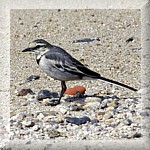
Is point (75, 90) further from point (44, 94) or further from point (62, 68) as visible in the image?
point (62, 68)

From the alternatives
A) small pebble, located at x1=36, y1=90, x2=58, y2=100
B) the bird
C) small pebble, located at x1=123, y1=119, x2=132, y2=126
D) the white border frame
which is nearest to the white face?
the bird

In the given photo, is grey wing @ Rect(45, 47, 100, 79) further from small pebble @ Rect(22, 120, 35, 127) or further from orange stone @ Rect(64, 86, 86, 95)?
small pebble @ Rect(22, 120, 35, 127)

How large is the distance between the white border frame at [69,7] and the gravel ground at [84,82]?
0.05 m

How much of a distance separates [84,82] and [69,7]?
1.44 meters

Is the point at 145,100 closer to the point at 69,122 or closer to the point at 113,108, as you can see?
the point at 113,108

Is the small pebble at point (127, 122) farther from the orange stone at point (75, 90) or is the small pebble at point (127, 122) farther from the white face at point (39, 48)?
the white face at point (39, 48)

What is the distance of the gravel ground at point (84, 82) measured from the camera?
4285 mm

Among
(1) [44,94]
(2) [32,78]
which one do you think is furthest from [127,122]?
(2) [32,78]

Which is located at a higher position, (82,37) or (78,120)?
(82,37)

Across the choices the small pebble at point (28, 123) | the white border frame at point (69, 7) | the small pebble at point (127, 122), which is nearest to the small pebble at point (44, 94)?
the white border frame at point (69, 7)

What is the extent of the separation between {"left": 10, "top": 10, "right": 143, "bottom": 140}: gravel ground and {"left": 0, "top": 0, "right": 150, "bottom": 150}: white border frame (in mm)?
47

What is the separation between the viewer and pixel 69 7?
620 centimetres

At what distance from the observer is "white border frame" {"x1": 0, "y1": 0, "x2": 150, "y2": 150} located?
4137 mm

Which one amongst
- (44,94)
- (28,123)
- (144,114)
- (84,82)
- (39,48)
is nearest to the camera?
(28,123)
